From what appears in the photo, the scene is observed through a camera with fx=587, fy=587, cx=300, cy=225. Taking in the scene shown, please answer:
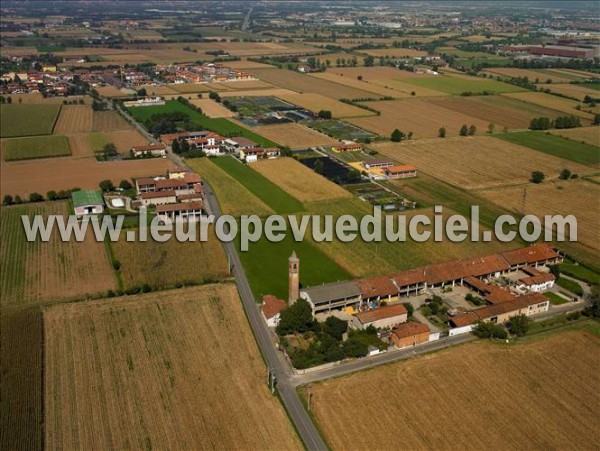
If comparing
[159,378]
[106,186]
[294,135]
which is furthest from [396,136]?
[159,378]

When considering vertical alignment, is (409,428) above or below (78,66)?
below

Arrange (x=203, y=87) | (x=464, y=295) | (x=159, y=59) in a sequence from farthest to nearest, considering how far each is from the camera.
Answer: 1. (x=159, y=59)
2. (x=203, y=87)
3. (x=464, y=295)

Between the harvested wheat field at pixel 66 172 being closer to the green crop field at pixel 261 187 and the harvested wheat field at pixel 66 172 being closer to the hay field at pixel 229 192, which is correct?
the hay field at pixel 229 192

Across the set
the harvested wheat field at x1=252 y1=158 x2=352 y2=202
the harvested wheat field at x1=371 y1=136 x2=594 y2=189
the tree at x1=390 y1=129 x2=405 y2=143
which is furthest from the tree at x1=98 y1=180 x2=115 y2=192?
the tree at x1=390 y1=129 x2=405 y2=143

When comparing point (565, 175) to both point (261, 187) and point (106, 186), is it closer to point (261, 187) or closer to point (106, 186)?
point (261, 187)

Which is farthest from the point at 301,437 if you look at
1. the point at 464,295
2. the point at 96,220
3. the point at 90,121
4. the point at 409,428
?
the point at 90,121

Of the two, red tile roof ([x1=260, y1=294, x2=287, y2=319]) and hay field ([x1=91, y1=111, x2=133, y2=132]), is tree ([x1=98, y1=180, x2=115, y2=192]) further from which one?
red tile roof ([x1=260, y1=294, x2=287, y2=319])

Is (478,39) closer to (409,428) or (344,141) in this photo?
(344,141)
